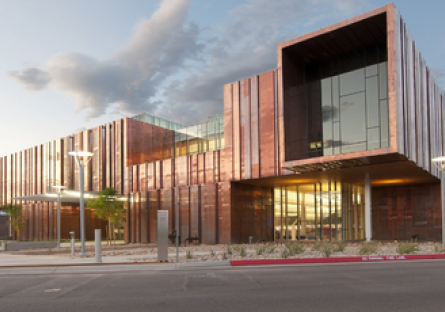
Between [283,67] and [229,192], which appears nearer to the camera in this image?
[283,67]

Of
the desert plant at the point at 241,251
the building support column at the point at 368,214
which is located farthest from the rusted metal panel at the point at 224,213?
the building support column at the point at 368,214

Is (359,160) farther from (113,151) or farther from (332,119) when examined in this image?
(113,151)

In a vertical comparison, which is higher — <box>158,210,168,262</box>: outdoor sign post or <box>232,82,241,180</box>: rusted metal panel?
<box>232,82,241,180</box>: rusted metal panel

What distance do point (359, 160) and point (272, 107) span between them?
27.4ft

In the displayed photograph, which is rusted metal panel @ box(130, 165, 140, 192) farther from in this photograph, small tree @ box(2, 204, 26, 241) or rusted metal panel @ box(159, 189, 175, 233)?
small tree @ box(2, 204, 26, 241)

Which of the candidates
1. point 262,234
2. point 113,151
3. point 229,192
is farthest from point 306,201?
point 113,151

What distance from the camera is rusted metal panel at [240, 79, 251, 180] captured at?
3162 cm

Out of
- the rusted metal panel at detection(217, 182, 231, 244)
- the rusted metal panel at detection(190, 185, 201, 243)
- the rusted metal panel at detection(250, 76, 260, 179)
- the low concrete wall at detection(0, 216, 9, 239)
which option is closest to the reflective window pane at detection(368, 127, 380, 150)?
the rusted metal panel at detection(250, 76, 260, 179)

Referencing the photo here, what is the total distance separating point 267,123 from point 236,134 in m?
3.11

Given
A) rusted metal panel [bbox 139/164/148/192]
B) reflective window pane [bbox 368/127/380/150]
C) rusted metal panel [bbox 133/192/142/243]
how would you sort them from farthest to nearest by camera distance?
1. rusted metal panel [bbox 139/164/148/192]
2. rusted metal panel [bbox 133/192/142/243]
3. reflective window pane [bbox 368/127/380/150]

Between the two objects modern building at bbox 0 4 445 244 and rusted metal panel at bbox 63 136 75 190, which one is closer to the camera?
modern building at bbox 0 4 445 244

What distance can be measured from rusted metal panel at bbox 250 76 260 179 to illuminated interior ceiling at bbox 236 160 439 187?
1.46 meters

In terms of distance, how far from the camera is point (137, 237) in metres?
39.8

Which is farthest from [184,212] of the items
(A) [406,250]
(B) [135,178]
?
(A) [406,250]
